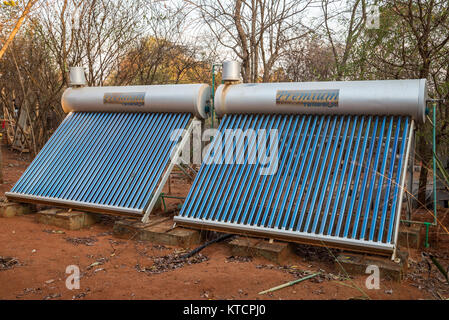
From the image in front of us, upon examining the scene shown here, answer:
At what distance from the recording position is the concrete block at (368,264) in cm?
372

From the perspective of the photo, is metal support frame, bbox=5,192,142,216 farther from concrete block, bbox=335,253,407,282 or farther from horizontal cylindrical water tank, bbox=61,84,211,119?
concrete block, bbox=335,253,407,282

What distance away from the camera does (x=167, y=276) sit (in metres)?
3.88

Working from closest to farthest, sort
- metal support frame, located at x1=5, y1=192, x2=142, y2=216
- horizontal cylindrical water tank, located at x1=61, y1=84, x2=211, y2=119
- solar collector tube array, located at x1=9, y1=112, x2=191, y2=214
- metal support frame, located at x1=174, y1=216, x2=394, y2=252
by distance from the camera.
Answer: metal support frame, located at x1=174, y1=216, x2=394, y2=252, metal support frame, located at x1=5, y1=192, x2=142, y2=216, solar collector tube array, located at x1=9, y1=112, x2=191, y2=214, horizontal cylindrical water tank, located at x1=61, y1=84, x2=211, y2=119

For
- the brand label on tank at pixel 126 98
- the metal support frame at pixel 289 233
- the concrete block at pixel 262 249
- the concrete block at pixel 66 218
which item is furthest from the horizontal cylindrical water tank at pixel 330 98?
the concrete block at pixel 66 218

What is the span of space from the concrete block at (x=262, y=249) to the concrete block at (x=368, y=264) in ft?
1.89

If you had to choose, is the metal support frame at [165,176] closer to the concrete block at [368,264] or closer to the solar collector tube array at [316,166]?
the solar collector tube array at [316,166]

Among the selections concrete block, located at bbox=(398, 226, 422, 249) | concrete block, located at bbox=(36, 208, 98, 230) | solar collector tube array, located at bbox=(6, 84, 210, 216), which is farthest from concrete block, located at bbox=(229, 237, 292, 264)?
concrete block, located at bbox=(36, 208, 98, 230)

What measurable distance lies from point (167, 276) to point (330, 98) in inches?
115

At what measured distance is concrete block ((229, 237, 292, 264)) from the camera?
419 cm

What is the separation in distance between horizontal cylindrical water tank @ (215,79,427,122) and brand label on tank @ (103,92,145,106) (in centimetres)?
133

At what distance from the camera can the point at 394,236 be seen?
12.6 ft

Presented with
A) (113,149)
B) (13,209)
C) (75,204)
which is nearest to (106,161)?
(113,149)
